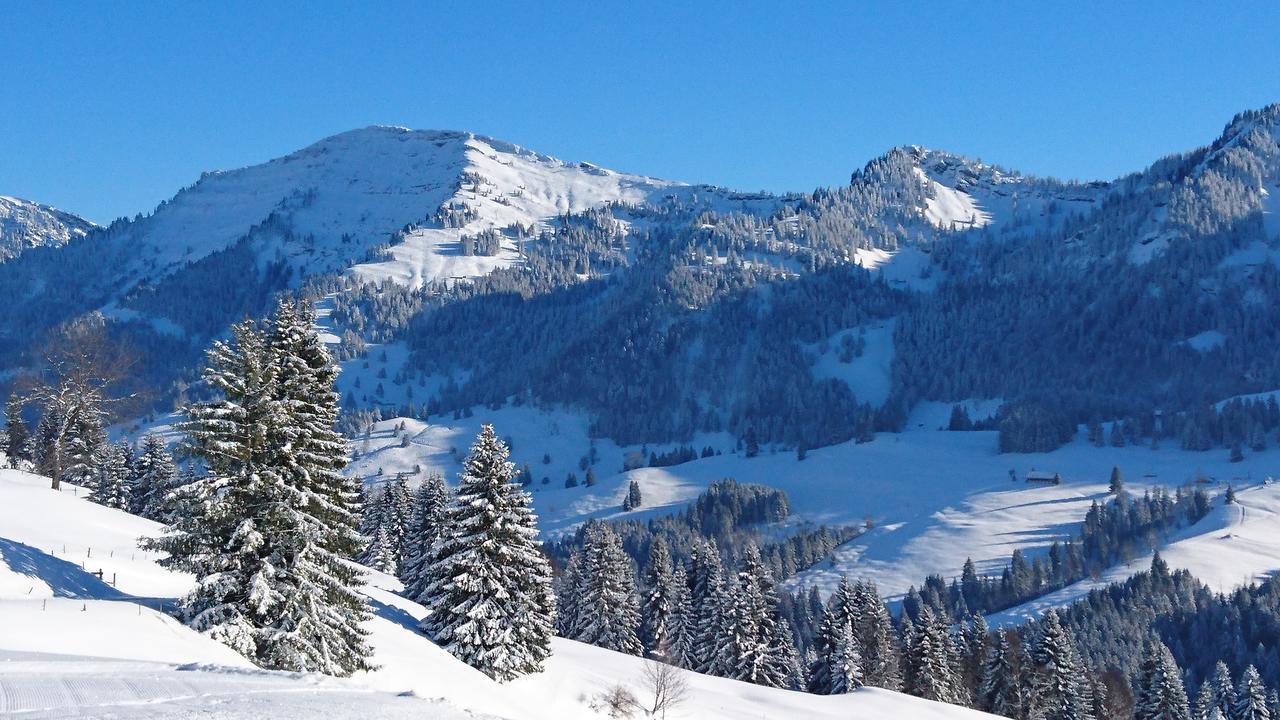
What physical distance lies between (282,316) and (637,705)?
2114cm

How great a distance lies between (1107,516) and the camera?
152 meters

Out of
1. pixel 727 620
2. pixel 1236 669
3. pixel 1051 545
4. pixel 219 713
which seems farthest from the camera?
pixel 1051 545

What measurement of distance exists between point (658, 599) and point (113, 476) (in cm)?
4312

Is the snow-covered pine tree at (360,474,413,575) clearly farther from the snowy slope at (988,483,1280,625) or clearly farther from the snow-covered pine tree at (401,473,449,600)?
the snowy slope at (988,483,1280,625)

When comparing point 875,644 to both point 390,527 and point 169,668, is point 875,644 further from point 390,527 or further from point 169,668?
point 169,668

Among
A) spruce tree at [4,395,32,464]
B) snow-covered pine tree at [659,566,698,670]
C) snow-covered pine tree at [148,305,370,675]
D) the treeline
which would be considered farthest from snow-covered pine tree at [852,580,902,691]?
the treeline

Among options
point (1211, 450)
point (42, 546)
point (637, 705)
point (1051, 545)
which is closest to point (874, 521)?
point (1051, 545)

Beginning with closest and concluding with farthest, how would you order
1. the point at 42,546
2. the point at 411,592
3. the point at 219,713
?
the point at 219,713, the point at 42,546, the point at 411,592

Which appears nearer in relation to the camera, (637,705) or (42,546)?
(42,546)

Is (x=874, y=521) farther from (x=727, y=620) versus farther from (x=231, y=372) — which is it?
(x=231, y=372)

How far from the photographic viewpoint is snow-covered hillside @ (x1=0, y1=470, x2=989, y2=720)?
605 inches

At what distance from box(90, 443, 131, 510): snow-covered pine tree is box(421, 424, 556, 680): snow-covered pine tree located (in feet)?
134

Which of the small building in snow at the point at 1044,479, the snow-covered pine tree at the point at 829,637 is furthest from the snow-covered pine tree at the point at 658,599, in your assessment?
the small building in snow at the point at 1044,479

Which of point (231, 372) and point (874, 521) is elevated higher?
point (231, 372)
